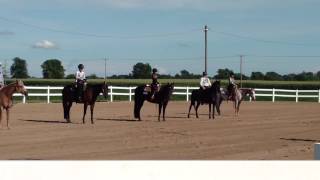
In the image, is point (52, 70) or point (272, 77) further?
point (272, 77)

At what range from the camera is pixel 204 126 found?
2250 cm

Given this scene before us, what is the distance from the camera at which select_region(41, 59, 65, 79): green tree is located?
11423 cm

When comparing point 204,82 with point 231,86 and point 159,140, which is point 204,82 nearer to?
point 231,86

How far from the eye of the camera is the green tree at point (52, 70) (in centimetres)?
11423

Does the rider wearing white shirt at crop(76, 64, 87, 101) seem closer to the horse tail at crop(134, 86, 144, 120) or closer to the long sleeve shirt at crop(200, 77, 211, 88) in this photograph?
the horse tail at crop(134, 86, 144, 120)

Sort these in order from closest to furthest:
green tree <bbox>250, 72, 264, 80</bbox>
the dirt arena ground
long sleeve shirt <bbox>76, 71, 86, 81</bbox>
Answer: the dirt arena ground, long sleeve shirt <bbox>76, 71, 86, 81</bbox>, green tree <bbox>250, 72, 264, 80</bbox>

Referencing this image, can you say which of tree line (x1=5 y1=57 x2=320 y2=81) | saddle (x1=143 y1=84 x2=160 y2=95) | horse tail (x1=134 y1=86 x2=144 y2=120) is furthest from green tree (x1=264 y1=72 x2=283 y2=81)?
saddle (x1=143 y1=84 x2=160 y2=95)

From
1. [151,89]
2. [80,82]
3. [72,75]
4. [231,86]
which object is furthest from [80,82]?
[72,75]

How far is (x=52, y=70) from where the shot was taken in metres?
116
